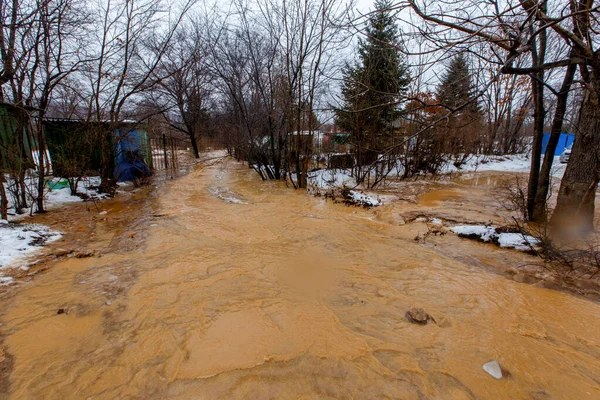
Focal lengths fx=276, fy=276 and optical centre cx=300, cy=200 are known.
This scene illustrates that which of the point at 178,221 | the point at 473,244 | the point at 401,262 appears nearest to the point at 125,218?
the point at 178,221

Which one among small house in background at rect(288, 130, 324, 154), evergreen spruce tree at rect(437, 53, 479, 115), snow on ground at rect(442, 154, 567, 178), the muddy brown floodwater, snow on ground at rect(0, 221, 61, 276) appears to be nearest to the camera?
the muddy brown floodwater

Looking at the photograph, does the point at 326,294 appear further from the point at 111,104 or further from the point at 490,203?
the point at 111,104

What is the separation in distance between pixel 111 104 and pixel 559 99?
1088 centimetres

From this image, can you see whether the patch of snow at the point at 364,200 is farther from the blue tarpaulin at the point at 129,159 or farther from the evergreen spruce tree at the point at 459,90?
the blue tarpaulin at the point at 129,159

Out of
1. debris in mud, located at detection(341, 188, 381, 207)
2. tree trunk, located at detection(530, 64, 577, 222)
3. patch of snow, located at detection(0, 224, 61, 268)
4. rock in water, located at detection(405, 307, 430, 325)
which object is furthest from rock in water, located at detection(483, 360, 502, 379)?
patch of snow, located at detection(0, 224, 61, 268)

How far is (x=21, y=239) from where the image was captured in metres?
4.43

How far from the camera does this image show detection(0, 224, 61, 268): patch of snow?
3.92 meters

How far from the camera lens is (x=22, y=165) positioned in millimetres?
5645

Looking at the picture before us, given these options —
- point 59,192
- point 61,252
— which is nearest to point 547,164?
point 61,252

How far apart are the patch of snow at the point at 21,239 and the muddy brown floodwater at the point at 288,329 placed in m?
0.70

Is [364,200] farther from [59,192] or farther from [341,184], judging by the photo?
[59,192]

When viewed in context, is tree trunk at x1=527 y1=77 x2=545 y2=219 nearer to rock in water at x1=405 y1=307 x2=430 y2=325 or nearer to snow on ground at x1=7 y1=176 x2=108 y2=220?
rock in water at x1=405 y1=307 x2=430 y2=325

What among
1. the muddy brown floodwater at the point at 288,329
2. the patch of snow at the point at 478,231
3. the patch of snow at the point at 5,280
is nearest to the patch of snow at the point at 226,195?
the muddy brown floodwater at the point at 288,329

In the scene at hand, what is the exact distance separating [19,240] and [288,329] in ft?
15.4
